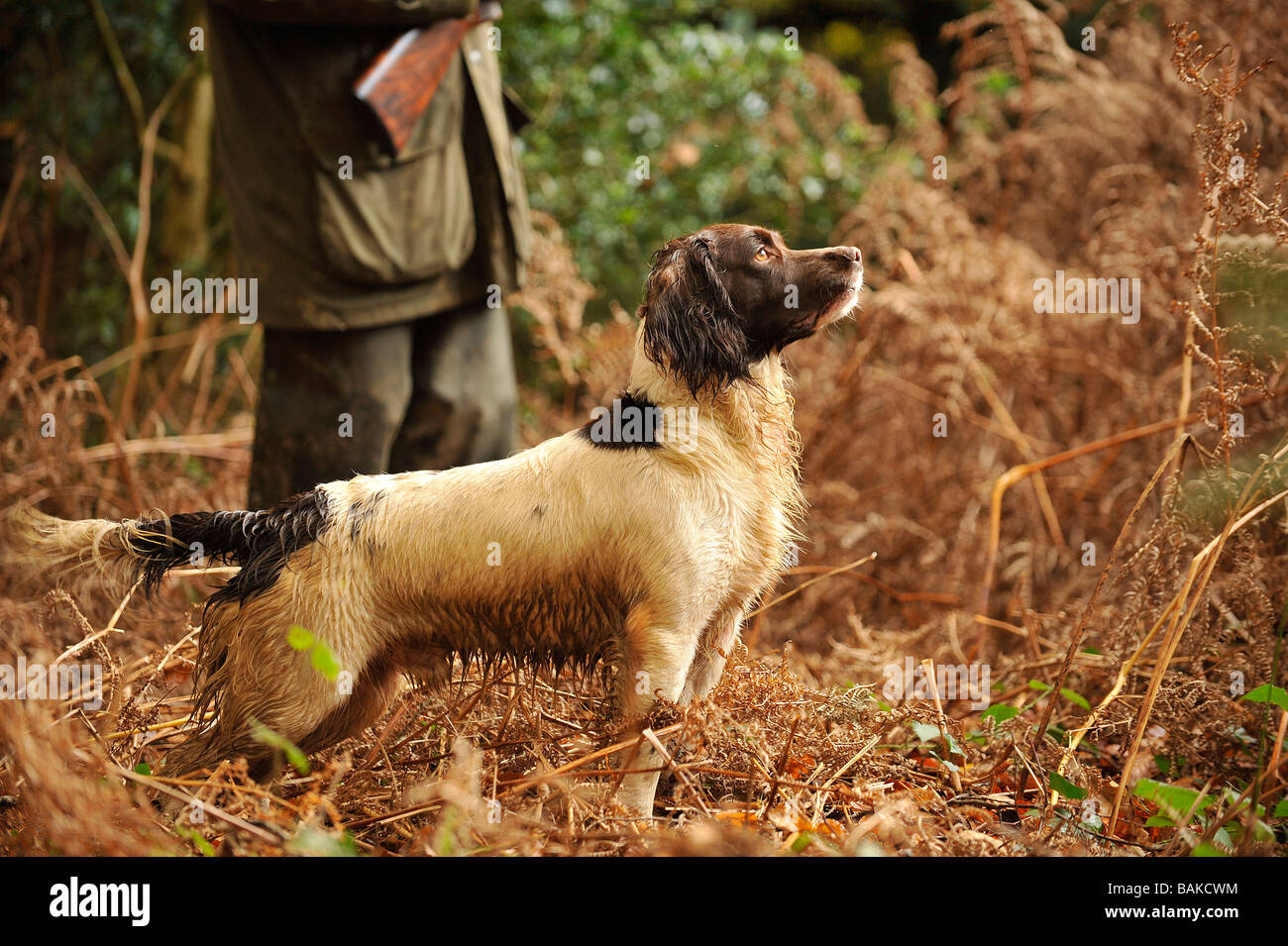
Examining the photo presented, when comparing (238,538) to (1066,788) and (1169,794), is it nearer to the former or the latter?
(1066,788)

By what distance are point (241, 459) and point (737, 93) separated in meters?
4.35

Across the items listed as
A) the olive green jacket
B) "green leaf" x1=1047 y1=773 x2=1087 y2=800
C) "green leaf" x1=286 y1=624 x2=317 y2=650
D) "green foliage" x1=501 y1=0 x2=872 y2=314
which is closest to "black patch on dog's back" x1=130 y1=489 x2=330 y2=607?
"green leaf" x1=286 y1=624 x2=317 y2=650

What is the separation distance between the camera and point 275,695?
2670 millimetres

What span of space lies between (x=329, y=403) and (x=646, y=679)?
1.67 meters

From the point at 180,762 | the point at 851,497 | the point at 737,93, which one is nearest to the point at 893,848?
the point at 180,762

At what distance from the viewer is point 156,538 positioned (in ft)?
9.09

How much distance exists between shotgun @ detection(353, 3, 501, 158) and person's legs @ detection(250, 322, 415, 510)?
68 centimetres

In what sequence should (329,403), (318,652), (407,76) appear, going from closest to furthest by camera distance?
(318,652), (407,76), (329,403)

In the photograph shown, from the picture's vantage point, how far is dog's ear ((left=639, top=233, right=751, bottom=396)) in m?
2.77

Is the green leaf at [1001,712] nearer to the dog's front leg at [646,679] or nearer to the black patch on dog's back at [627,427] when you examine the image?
the dog's front leg at [646,679]

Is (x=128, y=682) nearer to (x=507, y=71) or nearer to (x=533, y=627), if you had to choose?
(x=533, y=627)

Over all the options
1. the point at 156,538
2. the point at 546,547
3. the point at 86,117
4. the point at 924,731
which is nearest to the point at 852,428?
the point at 924,731

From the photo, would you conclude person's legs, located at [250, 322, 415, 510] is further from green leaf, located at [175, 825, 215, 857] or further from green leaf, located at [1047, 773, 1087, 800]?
green leaf, located at [1047, 773, 1087, 800]

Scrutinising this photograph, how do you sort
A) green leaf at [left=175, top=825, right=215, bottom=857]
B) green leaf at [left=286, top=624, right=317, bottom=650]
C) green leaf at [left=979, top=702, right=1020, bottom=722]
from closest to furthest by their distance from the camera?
green leaf at [left=286, top=624, right=317, bottom=650], green leaf at [left=175, top=825, right=215, bottom=857], green leaf at [left=979, top=702, right=1020, bottom=722]
